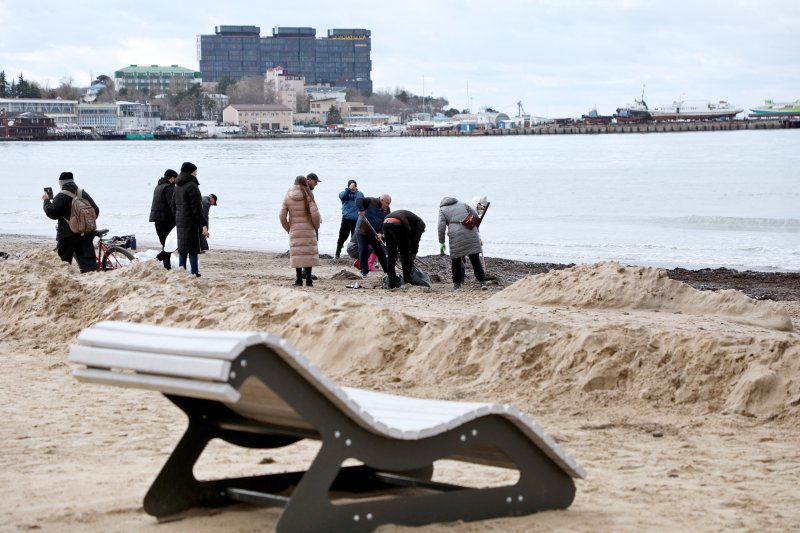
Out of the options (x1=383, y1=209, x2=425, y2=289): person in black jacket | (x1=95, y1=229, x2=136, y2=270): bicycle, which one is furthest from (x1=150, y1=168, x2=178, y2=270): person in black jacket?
(x1=383, y1=209, x2=425, y2=289): person in black jacket

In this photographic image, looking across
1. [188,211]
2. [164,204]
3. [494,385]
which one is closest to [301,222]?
[188,211]

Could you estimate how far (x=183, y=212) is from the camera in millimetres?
14742

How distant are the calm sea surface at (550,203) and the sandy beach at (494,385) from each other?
476 inches

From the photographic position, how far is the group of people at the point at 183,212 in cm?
1462

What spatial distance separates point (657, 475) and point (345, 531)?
85.3 inches

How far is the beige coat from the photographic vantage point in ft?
48.3

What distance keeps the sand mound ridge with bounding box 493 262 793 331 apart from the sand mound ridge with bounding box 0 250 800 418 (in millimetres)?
19

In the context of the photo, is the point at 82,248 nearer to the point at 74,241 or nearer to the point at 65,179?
the point at 74,241

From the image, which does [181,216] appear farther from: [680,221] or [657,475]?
[680,221]

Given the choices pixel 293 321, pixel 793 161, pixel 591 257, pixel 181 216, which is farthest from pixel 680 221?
pixel 793 161

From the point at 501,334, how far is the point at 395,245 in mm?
5658

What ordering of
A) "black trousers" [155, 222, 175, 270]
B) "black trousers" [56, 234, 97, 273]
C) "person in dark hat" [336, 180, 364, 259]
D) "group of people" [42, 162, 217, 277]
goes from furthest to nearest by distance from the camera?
1. "person in dark hat" [336, 180, 364, 259]
2. "black trousers" [155, 222, 175, 270]
3. "black trousers" [56, 234, 97, 273]
4. "group of people" [42, 162, 217, 277]

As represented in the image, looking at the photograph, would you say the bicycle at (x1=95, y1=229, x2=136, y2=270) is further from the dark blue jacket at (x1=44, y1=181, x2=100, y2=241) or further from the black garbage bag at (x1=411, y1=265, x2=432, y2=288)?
the black garbage bag at (x1=411, y1=265, x2=432, y2=288)

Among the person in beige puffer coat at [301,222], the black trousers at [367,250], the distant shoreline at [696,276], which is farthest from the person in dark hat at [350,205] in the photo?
the person in beige puffer coat at [301,222]
